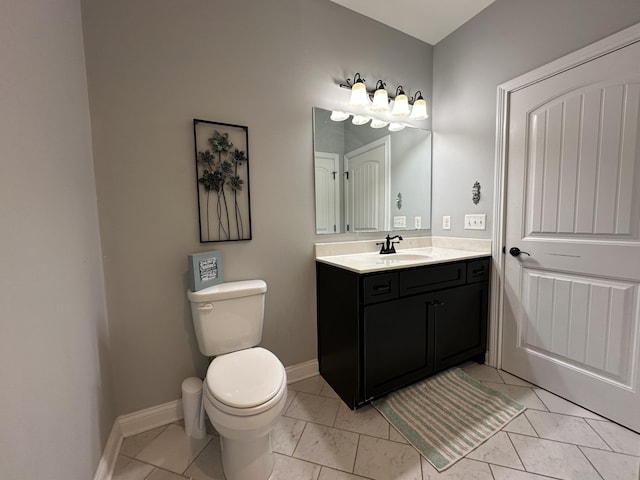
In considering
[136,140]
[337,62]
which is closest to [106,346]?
[136,140]

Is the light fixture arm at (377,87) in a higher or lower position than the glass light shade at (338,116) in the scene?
higher

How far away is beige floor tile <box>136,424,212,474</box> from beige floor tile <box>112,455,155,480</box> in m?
0.03

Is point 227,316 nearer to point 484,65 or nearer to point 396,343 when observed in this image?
point 396,343

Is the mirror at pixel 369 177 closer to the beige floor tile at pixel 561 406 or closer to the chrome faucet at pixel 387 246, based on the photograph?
the chrome faucet at pixel 387 246

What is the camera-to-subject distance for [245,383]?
1.11 meters

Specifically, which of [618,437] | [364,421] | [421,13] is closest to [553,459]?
[618,437]

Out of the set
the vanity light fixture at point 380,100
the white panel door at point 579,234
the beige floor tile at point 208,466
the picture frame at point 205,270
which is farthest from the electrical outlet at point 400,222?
the beige floor tile at point 208,466

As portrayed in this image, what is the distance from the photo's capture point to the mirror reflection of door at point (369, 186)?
196 cm

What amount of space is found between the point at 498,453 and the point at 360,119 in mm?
2111

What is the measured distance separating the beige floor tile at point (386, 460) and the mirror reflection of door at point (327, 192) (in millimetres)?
1250

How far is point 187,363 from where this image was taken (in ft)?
4.99

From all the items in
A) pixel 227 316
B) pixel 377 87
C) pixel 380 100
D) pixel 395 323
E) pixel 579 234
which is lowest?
pixel 395 323

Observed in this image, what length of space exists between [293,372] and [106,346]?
110 centimetres

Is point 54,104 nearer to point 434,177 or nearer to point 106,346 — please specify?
point 106,346
